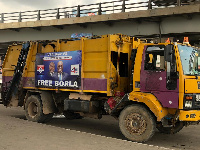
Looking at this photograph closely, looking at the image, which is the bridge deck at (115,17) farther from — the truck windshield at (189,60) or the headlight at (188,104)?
the headlight at (188,104)

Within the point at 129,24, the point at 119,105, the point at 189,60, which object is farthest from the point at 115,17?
the point at 189,60

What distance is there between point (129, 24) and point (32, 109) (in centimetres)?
1386

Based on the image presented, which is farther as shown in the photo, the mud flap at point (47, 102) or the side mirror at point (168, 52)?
the mud flap at point (47, 102)

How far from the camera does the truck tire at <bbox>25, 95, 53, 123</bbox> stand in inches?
384

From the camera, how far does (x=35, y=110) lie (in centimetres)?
1001

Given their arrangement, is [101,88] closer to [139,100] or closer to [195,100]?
[139,100]

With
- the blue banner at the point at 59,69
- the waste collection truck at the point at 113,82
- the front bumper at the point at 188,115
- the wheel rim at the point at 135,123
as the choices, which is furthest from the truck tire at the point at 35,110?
the front bumper at the point at 188,115

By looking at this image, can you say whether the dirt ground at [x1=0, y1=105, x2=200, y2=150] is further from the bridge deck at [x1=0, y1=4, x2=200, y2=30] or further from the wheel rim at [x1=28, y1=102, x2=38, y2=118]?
the bridge deck at [x1=0, y1=4, x2=200, y2=30]

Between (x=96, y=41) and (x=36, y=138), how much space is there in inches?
133

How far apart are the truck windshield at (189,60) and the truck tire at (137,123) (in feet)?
4.91

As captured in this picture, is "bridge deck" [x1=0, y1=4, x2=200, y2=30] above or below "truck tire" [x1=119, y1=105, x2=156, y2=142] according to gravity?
above

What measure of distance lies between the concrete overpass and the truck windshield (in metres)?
12.1

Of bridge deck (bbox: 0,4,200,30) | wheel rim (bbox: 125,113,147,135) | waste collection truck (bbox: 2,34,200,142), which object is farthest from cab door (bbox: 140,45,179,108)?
bridge deck (bbox: 0,4,200,30)

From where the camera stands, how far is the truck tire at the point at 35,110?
977cm
